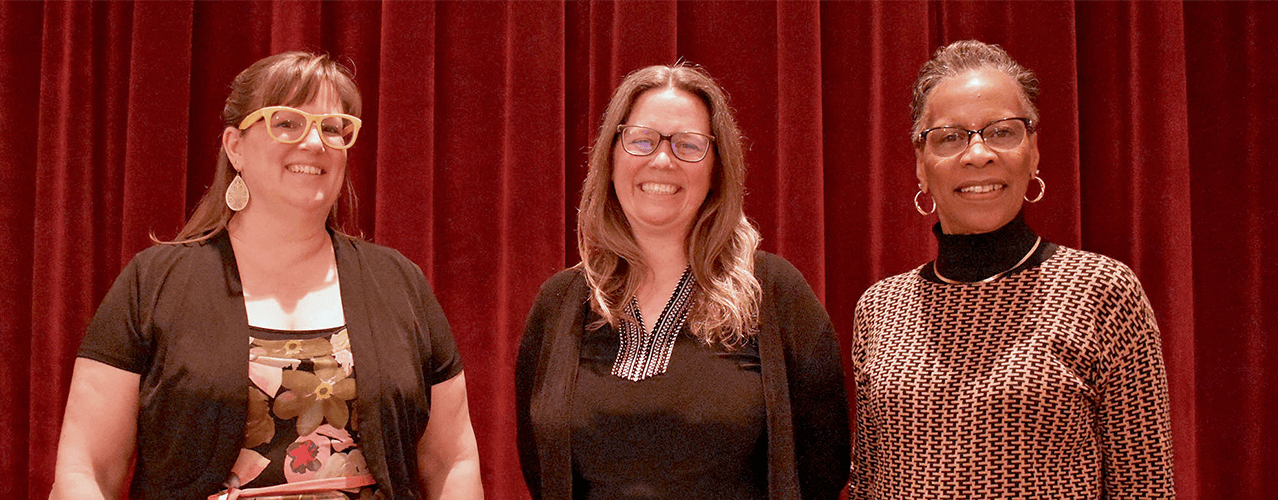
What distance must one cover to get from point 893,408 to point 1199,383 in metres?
1.68

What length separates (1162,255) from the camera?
2.72 meters

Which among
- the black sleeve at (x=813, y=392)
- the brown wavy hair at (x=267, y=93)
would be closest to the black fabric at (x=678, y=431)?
the black sleeve at (x=813, y=392)

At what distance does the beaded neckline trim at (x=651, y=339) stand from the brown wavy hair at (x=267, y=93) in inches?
28.5

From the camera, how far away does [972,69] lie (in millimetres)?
1717

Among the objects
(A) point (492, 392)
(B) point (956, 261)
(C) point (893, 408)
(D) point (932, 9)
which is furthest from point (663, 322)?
(D) point (932, 9)

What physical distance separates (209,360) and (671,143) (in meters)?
0.95

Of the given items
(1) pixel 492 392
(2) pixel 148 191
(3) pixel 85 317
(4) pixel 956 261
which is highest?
(2) pixel 148 191

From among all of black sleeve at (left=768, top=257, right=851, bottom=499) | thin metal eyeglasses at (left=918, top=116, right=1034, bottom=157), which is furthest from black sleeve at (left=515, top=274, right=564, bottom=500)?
thin metal eyeglasses at (left=918, top=116, right=1034, bottom=157)

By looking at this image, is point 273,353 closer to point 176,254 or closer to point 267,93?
point 176,254

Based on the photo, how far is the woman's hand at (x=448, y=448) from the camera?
1861 millimetres

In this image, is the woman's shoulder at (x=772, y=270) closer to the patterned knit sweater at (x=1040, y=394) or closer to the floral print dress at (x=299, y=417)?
the patterned knit sweater at (x=1040, y=394)

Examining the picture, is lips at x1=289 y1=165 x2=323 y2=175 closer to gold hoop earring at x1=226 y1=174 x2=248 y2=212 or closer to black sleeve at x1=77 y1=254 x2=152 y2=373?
gold hoop earring at x1=226 y1=174 x2=248 y2=212

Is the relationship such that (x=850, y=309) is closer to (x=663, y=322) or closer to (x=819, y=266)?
(x=819, y=266)

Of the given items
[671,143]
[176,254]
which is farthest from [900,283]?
[176,254]
